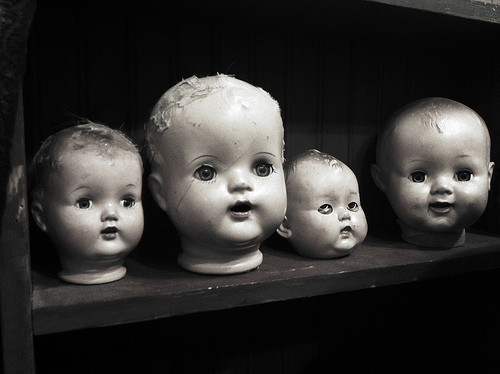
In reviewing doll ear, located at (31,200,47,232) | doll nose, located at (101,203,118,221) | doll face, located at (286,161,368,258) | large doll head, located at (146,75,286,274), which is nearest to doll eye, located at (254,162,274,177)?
large doll head, located at (146,75,286,274)

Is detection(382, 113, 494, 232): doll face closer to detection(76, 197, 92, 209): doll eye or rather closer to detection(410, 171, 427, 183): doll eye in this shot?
detection(410, 171, 427, 183): doll eye

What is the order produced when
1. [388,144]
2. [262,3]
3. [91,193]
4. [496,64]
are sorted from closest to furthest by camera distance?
[91,193] < [262,3] < [388,144] < [496,64]

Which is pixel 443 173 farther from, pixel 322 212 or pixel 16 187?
pixel 16 187

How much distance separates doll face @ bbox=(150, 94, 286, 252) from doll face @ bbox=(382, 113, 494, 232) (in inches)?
12.3

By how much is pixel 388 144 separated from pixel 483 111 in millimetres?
305

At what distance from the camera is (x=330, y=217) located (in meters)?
0.80

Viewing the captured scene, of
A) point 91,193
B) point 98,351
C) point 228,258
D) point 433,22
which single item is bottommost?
point 98,351

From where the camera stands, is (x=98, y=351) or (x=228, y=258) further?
(x=98, y=351)

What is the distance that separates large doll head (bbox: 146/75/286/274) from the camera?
678 millimetres

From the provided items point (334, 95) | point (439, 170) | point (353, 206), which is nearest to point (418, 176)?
point (439, 170)

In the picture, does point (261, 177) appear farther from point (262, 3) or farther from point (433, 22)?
point (433, 22)

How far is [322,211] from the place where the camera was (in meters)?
0.80

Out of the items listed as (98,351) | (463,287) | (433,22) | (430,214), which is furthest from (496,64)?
(98,351)

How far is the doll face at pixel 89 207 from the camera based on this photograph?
0.64 metres
